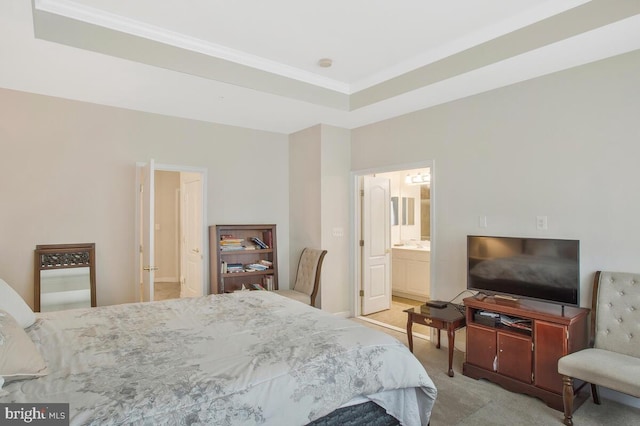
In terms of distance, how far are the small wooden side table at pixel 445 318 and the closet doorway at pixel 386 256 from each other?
1.06m

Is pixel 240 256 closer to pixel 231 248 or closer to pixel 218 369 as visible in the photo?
pixel 231 248

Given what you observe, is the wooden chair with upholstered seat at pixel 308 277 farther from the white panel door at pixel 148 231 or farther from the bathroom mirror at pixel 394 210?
the bathroom mirror at pixel 394 210

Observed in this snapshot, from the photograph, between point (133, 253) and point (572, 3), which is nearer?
point (572, 3)

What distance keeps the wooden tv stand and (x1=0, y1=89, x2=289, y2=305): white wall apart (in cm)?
317

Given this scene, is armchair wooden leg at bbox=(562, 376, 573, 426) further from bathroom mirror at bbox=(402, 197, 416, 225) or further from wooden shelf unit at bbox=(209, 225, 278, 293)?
bathroom mirror at bbox=(402, 197, 416, 225)

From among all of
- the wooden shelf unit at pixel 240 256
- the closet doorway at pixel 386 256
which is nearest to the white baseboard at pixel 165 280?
the wooden shelf unit at pixel 240 256

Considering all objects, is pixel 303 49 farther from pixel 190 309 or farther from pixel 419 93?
pixel 190 309

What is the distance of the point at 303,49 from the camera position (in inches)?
131

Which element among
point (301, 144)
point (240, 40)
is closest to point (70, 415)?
point (240, 40)

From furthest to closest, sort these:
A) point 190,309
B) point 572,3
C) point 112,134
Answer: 1. point 112,134
2. point 190,309
3. point 572,3

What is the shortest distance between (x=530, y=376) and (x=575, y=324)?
531mm

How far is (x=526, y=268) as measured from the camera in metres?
3.04

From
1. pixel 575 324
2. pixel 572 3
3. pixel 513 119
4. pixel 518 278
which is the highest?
pixel 572 3

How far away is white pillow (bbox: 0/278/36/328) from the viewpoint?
2.06m
